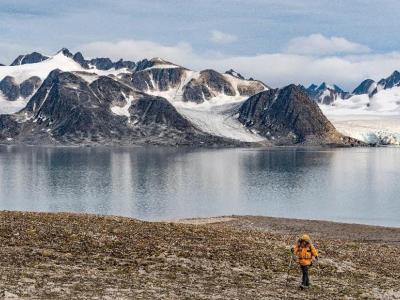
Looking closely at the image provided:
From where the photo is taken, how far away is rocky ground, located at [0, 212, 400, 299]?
25281 mm

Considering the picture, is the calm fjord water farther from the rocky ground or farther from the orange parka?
the orange parka

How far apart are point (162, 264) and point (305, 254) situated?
714cm

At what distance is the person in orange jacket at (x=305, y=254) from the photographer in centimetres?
2727

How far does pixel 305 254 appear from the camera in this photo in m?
27.3

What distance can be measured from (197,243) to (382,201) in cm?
8128

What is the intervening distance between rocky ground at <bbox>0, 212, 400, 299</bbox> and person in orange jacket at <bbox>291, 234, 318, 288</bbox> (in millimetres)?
549

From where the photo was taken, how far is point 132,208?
9881cm

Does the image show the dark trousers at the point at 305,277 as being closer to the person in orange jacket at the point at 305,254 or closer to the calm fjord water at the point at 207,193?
the person in orange jacket at the point at 305,254

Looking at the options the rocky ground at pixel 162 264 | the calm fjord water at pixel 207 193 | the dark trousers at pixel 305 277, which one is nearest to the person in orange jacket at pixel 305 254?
the dark trousers at pixel 305 277

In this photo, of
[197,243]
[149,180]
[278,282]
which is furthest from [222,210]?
[278,282]

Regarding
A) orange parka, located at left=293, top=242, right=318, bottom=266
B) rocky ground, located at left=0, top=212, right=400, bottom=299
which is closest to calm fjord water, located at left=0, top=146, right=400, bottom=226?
rocky ground, located at left=0, top=212, right=400, bottom=299

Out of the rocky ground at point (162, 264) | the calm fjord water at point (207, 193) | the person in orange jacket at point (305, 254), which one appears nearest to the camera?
the rocky ground at point (162, 264)

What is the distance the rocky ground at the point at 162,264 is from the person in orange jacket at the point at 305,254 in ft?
1.80

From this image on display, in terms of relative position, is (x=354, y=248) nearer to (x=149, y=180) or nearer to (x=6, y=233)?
(x=6, y=233)
